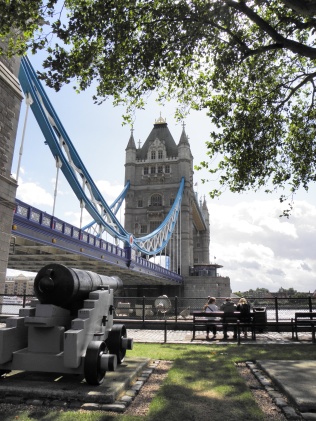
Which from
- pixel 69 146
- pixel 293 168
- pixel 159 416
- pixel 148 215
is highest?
pixel 148 215

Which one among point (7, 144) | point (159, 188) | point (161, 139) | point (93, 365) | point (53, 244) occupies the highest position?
point (161, 139)

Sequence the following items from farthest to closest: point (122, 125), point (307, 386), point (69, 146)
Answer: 1. point (69, 146)
2. point (122, 125)
3. point (307, 386)

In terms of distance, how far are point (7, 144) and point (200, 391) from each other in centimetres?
1047

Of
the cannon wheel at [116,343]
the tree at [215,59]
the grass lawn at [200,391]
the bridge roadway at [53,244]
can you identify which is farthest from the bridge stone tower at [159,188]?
Answer: the cannon wheel at [116,343]

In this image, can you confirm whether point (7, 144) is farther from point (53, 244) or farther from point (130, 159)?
point (130, 159)

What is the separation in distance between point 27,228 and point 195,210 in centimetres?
5763

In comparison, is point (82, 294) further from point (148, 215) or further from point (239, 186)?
point (148, 215)

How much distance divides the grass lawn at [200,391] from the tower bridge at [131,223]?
756 centimetres

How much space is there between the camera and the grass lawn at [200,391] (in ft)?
10.8

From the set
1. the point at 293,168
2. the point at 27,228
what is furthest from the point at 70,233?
the point at 293,168

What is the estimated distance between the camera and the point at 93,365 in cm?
402

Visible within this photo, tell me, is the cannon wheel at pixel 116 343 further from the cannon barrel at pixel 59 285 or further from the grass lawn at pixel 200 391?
the cannon barrel at pixel 59 285

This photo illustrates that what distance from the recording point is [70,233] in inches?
772

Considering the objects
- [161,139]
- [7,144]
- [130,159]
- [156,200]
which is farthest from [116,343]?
[161,139]
